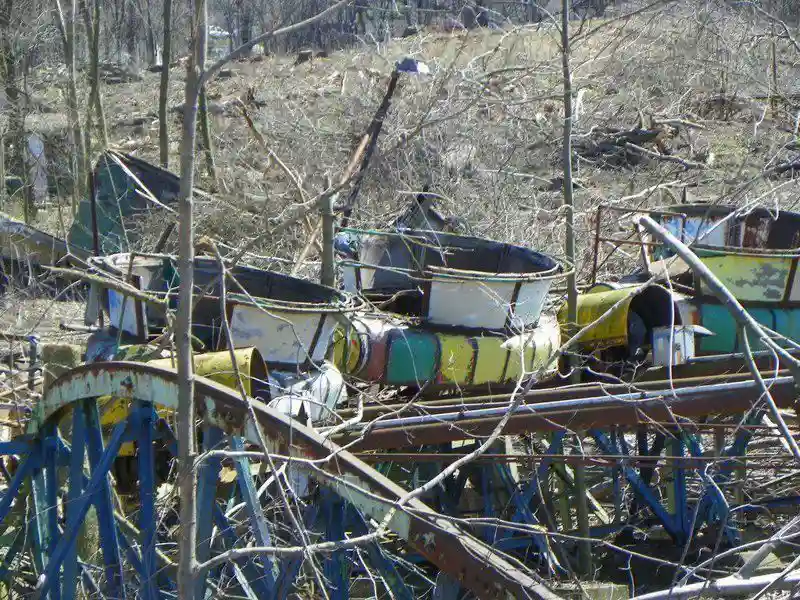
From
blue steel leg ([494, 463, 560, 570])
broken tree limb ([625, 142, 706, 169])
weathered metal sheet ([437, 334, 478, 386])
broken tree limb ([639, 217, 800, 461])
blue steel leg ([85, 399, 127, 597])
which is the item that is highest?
broken tree limb ([625, 142, 706, 169])

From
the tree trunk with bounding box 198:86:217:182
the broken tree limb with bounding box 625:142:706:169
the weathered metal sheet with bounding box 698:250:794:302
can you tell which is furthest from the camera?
the broken tree limb with bounding box 625:142:706:169

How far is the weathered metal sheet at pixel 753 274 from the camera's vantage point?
10.0 metres

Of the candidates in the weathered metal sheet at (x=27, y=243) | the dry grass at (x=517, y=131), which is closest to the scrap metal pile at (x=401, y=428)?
the dry grass at (x=517, y=131)

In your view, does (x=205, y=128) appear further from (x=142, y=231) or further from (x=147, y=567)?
(x=147, y=567)

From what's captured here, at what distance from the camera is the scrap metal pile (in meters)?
5.05

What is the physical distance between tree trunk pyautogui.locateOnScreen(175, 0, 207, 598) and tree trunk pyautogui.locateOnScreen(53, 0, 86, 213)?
1599 centimetres

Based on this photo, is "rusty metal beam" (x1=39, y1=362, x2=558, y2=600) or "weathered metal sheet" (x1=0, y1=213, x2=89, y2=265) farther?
"weathered metal sheet" (x1=0, y1=213, x2=89, y2=265)

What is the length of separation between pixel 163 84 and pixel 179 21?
16158mm

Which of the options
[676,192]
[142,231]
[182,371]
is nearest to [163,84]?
[142,231]

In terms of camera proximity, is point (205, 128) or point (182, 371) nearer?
point (182, 371)

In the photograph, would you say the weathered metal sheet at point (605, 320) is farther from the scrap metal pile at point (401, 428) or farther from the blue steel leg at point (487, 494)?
the blue steel leg at point (487, 494)

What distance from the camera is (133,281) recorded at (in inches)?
316

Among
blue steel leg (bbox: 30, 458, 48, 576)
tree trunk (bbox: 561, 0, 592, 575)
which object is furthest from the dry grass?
blue steel leg (bbox: 30, 458, 48, 576)

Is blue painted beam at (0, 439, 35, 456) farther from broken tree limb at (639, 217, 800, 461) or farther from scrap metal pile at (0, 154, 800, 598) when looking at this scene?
broken tree limb at (639, 217, 800, 461)
